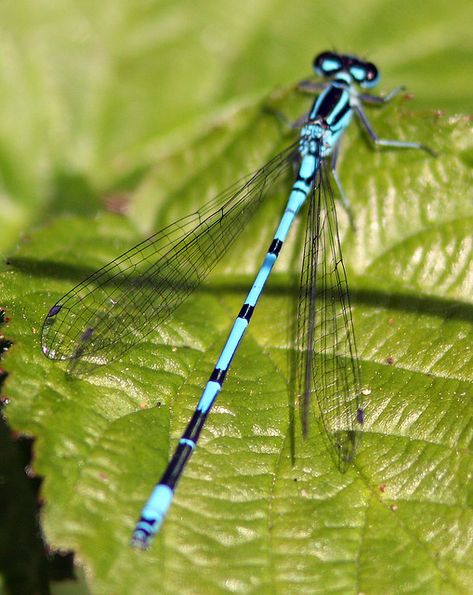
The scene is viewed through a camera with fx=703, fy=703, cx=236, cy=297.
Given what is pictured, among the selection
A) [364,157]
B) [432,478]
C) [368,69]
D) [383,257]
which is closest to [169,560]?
[432,478]

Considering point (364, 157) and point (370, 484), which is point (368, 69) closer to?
point (364, 157)

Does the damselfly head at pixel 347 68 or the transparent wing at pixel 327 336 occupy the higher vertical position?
the damselfly head at pixel 347 68

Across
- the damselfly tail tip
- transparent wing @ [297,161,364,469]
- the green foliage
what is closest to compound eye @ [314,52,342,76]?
the green foliage

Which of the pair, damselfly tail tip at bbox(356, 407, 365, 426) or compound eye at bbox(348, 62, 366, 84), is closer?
damselfly tail tip at bbox(356, 407, 365, 426)

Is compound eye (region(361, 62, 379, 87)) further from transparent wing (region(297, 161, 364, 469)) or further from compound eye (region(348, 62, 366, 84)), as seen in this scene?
transparent wing (region(297, 161, 364, 469))

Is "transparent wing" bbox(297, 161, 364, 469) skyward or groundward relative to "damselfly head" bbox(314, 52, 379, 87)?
groundward

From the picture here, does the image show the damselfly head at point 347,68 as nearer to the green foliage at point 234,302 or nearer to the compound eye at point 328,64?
the compound eye at point 328,64

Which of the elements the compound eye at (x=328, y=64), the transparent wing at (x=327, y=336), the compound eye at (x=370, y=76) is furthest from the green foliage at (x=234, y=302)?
the compound eye at (x=328, y=64)

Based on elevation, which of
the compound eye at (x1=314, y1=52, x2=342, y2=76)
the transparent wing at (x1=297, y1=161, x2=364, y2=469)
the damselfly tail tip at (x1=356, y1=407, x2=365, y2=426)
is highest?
the compound eye at (x1=314, y1=52, x2=342, y2=76)
